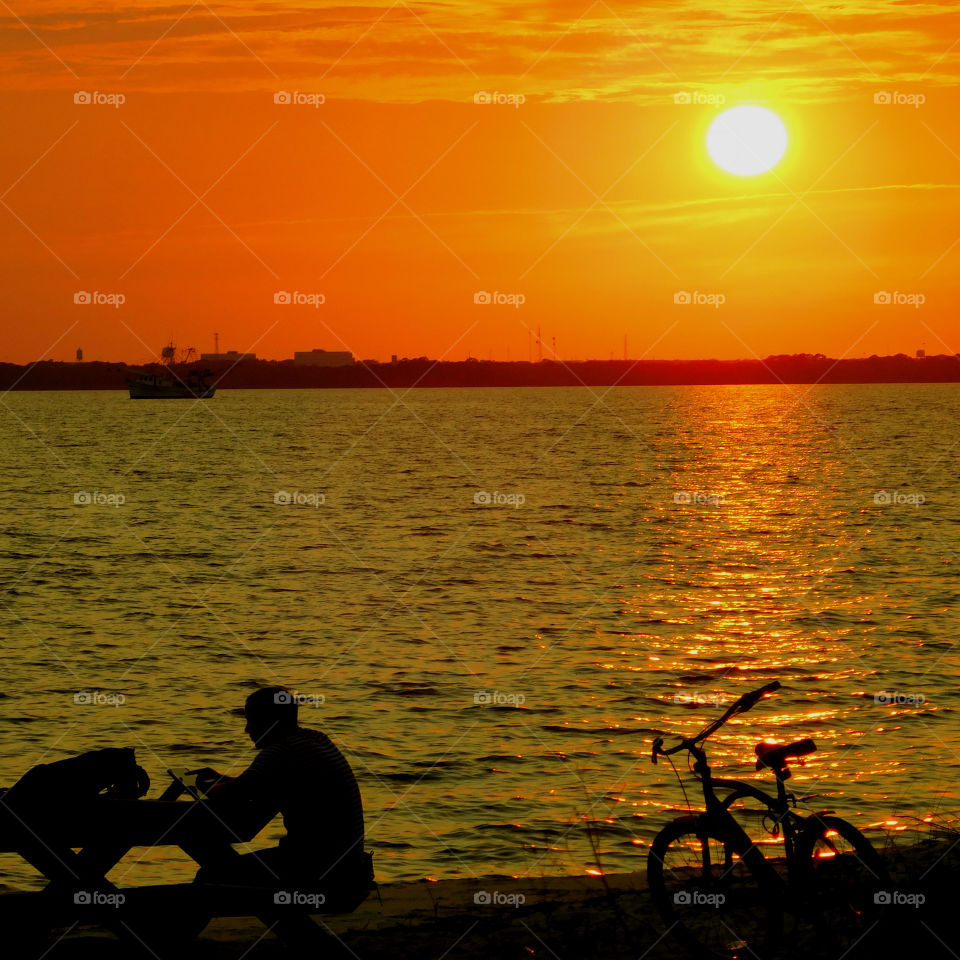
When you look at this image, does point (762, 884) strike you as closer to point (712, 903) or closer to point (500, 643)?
point (712, 903)

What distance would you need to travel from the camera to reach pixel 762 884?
7.81 m

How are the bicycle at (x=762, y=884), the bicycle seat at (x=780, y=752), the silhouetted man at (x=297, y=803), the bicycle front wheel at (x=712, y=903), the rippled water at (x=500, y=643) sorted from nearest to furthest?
the silhouetted man at (x=297, y=803) < the bicycle seat at (x=780, y=752) < the bicycle at (x=762, y=884) < the bicycle front wheel at (x=712, y=903) < the rippled water at (x=500, y=643)

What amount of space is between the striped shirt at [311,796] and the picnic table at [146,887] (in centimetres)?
19

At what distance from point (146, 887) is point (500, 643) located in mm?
18235

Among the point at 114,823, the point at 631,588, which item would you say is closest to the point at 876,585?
the point at 631,588

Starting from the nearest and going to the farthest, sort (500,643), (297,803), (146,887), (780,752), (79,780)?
(79,780)
(146,887)
(297,803)
(780,752)
(500,643)

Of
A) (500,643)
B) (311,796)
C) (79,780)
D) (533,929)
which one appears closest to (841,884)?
(533,929)

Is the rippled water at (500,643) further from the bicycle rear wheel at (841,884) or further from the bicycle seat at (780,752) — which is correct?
the bicycle seat at (780,752)

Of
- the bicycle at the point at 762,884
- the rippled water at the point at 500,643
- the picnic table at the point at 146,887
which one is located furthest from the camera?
the rippled water at the point at 500,643

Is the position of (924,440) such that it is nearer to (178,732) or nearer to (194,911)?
(178,732)

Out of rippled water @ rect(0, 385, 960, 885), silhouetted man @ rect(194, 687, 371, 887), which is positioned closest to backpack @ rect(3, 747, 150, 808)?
silhouetted man @ rect(194, 687, 371, 887)

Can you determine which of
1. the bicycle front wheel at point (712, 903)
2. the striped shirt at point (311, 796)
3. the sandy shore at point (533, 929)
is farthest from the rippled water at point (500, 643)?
the striped shirt at point (311, 796)

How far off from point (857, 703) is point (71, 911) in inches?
612

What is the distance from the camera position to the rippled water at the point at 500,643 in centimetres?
1564
